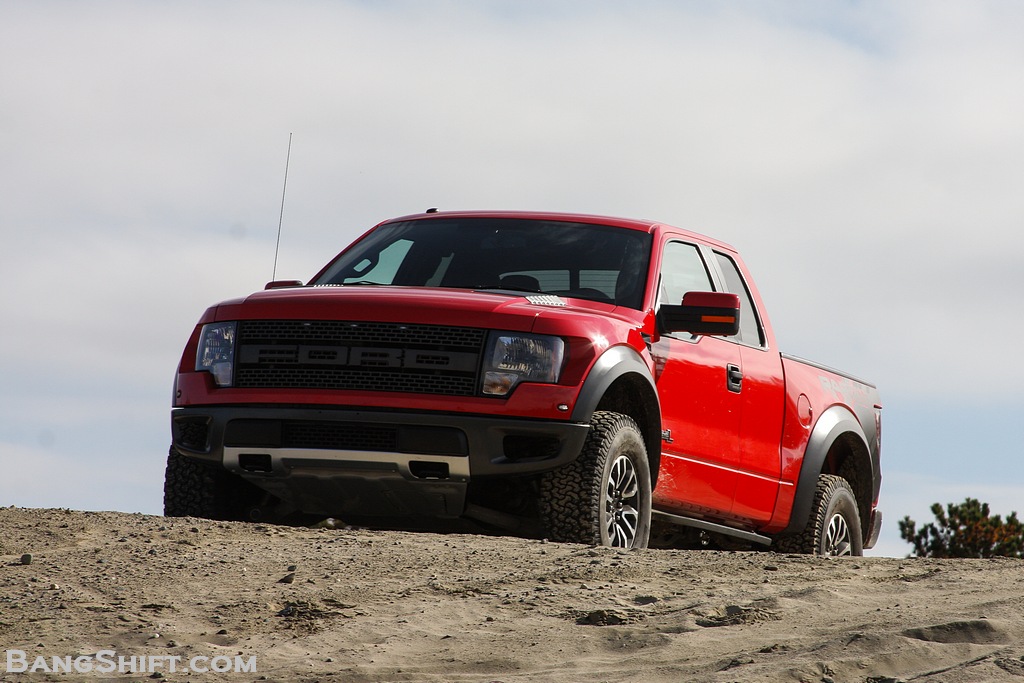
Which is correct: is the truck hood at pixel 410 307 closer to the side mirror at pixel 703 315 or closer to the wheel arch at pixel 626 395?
the wheel arch at pixel 626 395

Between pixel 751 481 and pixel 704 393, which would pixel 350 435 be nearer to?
pixel 704 393

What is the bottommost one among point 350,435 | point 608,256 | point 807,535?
point 807,535

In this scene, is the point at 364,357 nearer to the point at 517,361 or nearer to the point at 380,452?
the point at 380,452

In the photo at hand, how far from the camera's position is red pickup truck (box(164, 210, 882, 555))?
6.91 meters

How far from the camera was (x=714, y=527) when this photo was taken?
874 centimetres

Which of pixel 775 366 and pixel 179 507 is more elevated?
pixel 775 366

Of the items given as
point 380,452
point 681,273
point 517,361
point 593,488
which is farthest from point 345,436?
point 681,273

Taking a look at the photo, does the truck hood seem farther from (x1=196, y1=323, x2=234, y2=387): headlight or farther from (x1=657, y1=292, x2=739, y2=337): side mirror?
(x1=657, y1=292, x2=739, y2=337): side mirror

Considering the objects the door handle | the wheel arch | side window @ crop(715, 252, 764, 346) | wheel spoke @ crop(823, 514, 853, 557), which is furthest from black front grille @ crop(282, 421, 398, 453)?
wheel spoke @ crop(823, 514, 853, 557)

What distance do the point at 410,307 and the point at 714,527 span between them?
104 inches

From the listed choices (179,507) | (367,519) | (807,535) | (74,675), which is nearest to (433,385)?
(367,519)

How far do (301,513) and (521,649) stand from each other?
112 inches

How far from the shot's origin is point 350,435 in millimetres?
6938

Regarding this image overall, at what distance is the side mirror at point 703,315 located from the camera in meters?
7.70
